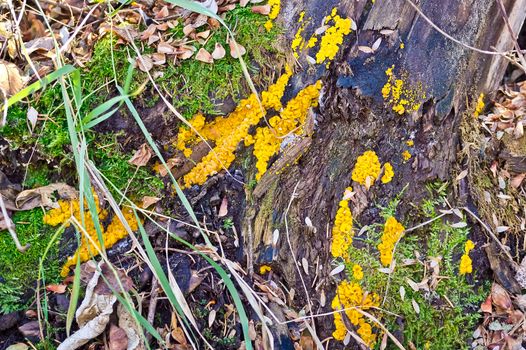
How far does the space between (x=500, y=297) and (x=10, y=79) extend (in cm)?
203

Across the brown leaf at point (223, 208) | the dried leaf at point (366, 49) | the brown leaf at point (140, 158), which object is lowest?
the brown leaf at point (223, 208)

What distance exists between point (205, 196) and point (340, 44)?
0.79m

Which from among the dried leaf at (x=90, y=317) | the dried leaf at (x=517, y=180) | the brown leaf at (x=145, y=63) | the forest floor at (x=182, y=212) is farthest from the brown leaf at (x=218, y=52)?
the dried leaf at (x=517, y=180)

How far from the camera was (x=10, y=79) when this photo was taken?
1.78 m

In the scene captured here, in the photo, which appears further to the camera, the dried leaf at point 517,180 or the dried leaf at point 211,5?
the dried leaf at point 517,180

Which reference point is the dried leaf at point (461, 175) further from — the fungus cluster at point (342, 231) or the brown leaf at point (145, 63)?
the brown leaf at point (145, 63)

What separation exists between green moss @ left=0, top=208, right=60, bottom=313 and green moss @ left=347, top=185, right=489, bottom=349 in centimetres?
109

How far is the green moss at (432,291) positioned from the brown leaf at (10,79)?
4.51ft

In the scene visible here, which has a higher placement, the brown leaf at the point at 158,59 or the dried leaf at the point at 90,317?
the brown leaf at the point at 158,59

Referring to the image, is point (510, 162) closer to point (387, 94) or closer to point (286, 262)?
point (387, 94)

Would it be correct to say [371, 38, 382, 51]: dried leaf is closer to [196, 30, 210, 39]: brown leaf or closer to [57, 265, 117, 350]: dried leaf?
[196, 30, 210, 39]: brown leaf

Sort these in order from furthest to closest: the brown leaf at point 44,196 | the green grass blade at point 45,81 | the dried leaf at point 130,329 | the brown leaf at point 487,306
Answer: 1. the brown leaf at point 487,306
2. the brown leaf at point 44,196
3. the dried leaf at point 130,329
4. the green grass blade at point 45,81

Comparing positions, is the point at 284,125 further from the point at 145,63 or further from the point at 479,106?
the point at 479,106

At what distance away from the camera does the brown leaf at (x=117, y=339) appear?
164 cm
